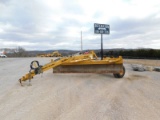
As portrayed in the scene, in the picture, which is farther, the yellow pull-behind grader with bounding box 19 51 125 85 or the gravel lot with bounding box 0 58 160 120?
the yellow pull-behind grader with bounding box 19 51 125 85

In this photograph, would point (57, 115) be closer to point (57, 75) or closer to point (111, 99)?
point (111, 99)

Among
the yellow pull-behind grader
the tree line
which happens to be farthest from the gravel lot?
the tree line

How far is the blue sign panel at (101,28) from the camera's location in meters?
13.8

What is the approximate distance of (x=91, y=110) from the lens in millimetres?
4367

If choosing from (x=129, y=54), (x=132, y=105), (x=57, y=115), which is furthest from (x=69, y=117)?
(x=129, y=54)

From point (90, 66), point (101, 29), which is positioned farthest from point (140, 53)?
point (90, 66)

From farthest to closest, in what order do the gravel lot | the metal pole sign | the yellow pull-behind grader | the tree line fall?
the tree line, the metal pole sign, the yellow pull-behind grader, the gravel lot

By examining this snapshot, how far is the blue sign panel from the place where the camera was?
1380 cm

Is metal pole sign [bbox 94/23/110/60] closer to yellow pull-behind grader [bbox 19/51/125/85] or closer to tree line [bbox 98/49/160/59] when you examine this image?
yellow pull-behind grader [bbox 19/51/125/85]

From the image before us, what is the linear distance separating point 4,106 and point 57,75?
5062mm

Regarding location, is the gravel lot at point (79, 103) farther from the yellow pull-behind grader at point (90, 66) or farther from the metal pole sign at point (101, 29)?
the metal pole sign at point (101, 29)

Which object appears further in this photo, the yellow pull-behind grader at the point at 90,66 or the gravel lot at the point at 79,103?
the yellow pull-behind grader at the point at 90,66

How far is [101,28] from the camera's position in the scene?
1391 centimetres

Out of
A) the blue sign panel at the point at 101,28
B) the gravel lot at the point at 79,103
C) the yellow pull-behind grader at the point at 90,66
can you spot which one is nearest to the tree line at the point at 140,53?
the blue sign panel at the point at 101,28
